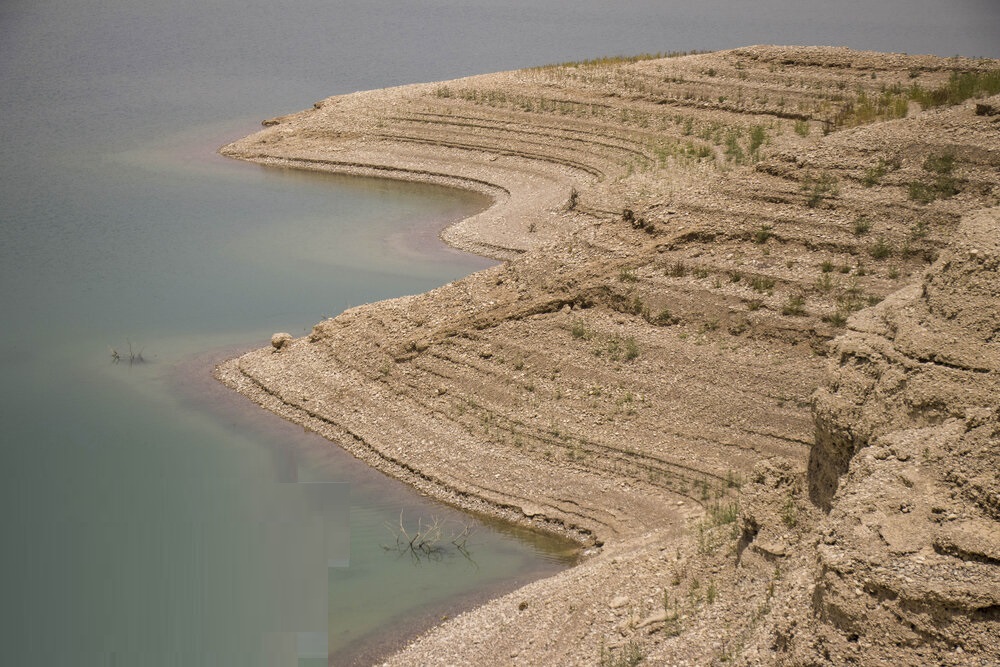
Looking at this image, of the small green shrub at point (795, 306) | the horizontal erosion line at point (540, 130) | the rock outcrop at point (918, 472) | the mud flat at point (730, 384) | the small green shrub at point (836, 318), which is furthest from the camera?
the horizontal erosion line at point (540, 130)

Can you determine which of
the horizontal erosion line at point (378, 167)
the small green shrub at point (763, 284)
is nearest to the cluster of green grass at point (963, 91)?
the small green shrub at point (763, 284)

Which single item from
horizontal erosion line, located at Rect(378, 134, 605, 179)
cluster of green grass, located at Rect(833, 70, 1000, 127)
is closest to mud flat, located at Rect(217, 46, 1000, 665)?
cluster of green grass, located at Rect(833, 70, 1000, 127)

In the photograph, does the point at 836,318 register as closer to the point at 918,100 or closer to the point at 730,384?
the point at 730,384

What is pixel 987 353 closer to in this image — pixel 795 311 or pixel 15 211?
pixel 795 311

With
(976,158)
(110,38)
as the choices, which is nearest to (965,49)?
(976,158)

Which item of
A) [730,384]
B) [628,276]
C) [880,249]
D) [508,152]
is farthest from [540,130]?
[730,384]

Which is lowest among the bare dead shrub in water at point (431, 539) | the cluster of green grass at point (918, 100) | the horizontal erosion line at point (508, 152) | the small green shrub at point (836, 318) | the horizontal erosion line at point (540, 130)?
the bare dead shrub in water at point (431, 539)

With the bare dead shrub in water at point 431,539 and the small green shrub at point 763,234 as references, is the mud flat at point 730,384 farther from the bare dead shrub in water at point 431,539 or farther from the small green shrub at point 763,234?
the bare dead shrub in water at point 431,539

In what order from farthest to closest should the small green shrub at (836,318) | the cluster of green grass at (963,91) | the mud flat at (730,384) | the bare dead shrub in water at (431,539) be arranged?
1. the cluster of green grass at (963,91)
2. the small green shrub at (836,318)
3. the bare dead shrub in water at (431,539)
4. the mud flat at (730,384)
